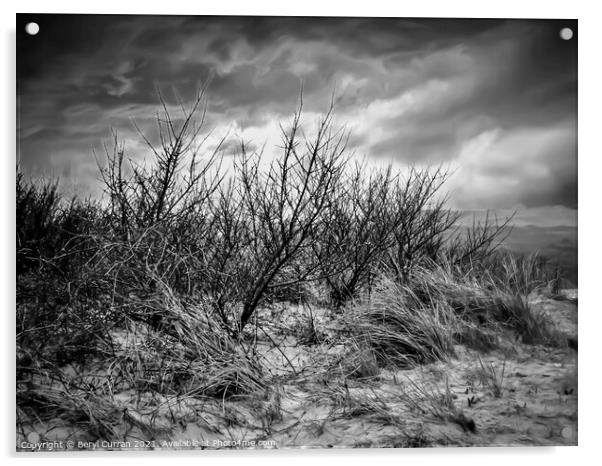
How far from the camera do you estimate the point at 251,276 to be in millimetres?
2930

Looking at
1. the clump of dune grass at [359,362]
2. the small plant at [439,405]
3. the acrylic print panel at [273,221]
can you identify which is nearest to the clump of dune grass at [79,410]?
the acrylic print panel at [273,221]

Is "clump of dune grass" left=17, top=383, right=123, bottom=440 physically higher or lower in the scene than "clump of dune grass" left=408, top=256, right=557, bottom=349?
lower

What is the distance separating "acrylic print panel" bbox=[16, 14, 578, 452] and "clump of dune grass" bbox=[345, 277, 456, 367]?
1cm

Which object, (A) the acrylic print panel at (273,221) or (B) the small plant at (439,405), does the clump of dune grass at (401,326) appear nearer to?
(A) the acrylic print panel at (273,221)

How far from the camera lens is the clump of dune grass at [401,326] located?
281 cm

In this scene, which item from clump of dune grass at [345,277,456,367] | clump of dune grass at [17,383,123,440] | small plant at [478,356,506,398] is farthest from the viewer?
clump of dune grass at [345,277,456,367]

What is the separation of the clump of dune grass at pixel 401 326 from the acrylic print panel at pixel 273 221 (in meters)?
0.01

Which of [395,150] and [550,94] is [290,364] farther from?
[550,94]

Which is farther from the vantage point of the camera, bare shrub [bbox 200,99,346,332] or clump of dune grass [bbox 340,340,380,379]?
bare shrub [bbox 200,99,346,332]

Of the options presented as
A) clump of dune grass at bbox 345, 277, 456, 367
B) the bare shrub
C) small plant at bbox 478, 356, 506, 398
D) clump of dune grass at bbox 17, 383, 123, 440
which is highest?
the bare shrub

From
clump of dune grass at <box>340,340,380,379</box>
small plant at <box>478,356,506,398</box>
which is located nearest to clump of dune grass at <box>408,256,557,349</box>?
small plant at <box>478,356,506,398</box>

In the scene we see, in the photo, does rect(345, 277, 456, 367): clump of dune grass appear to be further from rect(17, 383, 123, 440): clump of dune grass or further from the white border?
rect(17, 383, 123, 440): clump of dune grass

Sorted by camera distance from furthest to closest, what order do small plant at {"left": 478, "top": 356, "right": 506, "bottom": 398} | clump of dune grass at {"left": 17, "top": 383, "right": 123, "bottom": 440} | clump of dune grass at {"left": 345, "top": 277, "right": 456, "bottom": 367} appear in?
clump of dune grass at {"left": 345, "top": 277, "right": 456, "bottom": 367} → small plant at {"left": 478, "top": 356, "right": 506, "bottom": 398} → clump of dune grass at {"left": 17, "top": 383, "right": 123, "bottom": 440}

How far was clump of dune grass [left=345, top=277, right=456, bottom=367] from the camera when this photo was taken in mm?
2812
